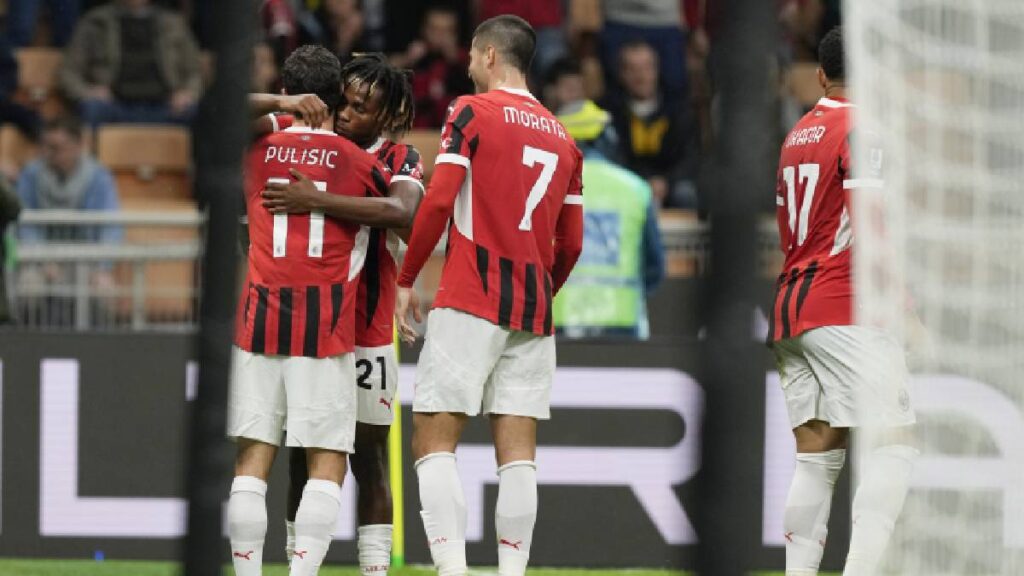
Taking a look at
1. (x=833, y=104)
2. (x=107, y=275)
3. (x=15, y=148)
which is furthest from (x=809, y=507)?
(x=15, y=148)

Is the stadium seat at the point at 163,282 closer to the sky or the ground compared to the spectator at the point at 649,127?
closer to the ground

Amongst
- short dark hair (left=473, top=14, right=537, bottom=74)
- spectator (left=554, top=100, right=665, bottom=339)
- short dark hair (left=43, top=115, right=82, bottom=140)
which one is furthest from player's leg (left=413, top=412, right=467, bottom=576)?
short dark hair (left=43, top=115, right=82, bottom=140)

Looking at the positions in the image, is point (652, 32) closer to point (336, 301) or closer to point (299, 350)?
point (336, 301)

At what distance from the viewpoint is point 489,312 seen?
5.10 meters

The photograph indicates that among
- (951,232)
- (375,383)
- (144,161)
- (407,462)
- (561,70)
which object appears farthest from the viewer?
(144,161)

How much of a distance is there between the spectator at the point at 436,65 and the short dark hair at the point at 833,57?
509 cm

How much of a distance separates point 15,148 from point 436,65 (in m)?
2.56

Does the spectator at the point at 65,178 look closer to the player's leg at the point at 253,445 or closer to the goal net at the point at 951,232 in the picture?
the player's leg at the point at 253,445

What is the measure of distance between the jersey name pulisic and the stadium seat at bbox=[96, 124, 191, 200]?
16.9ft

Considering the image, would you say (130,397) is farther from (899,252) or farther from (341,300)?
(899,252)

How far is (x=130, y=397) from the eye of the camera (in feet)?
23.8

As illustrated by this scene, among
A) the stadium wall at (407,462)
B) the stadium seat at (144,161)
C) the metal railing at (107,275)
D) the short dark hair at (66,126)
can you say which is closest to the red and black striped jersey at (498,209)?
the stadium wall at (407,462)

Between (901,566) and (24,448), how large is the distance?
188 inches

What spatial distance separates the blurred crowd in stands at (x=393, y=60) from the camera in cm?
1008
